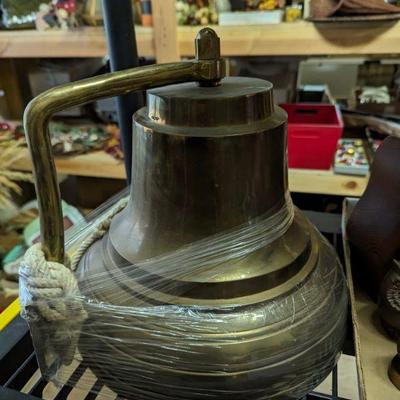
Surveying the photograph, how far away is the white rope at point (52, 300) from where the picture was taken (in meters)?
0.34

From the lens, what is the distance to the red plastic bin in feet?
3.24

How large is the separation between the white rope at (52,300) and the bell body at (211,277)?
1cm

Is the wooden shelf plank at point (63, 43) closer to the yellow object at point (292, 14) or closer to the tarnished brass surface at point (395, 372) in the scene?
the yellow object at point (292, 14)

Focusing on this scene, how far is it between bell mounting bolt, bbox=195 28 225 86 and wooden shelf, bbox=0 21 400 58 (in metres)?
0.69

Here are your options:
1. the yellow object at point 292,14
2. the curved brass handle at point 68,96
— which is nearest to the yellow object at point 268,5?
the yellow object at point 292,14

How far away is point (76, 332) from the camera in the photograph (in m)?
0.36

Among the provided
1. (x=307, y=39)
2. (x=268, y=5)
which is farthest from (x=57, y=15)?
(x=307, y=39)

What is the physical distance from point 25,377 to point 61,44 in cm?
94

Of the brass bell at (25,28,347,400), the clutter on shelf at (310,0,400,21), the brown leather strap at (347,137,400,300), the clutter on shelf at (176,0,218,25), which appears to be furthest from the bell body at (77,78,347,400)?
the clutter on shelf at (176,0,218,25)

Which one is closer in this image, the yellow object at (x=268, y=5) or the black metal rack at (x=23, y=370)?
the black metal rack at (x=23, y=370)

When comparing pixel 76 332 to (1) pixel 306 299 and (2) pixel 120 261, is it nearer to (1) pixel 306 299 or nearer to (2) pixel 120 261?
(2) pixel 120 261

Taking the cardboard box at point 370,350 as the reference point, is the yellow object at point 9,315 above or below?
above

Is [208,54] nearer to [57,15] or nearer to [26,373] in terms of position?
[26,373]

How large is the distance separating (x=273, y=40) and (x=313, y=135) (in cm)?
24
